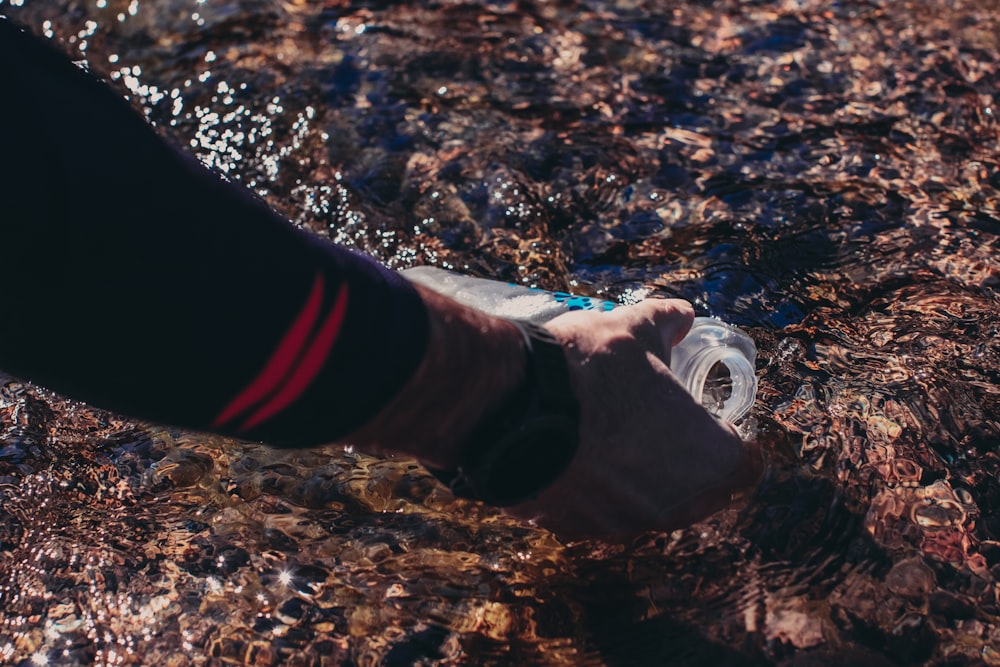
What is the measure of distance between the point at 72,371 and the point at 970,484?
188 centimetres

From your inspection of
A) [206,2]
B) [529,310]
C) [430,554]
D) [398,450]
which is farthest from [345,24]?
[398,450]

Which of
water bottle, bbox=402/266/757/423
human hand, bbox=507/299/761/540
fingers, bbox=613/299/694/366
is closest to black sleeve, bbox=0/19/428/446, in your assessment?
human hand, bbox=507/299/761/540

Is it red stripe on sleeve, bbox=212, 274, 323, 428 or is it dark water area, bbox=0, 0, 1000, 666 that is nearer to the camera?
red stripe on sleeve, bbox=212, 274, 323, 428

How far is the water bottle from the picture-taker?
231cm

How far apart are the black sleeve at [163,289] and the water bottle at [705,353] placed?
2.24 ft

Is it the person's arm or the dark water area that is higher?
the person's arm

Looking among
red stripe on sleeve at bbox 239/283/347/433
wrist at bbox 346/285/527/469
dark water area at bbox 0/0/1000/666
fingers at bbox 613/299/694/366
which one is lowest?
dark water area at bbox 0/0/1000/666

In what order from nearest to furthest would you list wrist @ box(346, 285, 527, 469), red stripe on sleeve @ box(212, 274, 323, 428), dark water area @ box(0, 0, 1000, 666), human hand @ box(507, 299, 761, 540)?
red stripe on sleeve @ box(212, 274, 323, 428) < wrist @ box(346, 285, 527, 469) < human hand @ box(507, 299, 761, 540) < dark water area @ box(0, 0, 1000, 666)

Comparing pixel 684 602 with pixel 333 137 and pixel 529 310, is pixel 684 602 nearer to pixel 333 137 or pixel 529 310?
pixel 529 310

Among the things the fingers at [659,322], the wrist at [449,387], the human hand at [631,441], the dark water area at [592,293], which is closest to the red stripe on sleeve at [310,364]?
the wrist at [449,387]

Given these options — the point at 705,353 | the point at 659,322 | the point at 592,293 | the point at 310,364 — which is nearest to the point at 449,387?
the point at 310,364

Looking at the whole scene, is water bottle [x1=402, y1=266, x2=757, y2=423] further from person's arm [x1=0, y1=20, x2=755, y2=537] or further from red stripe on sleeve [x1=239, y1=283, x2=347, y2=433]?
red stripe on sleeve [x1=239, y1=283, x2=347, y2=433]

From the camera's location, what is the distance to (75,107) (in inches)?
54.4

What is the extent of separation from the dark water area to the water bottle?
4.7 inches
